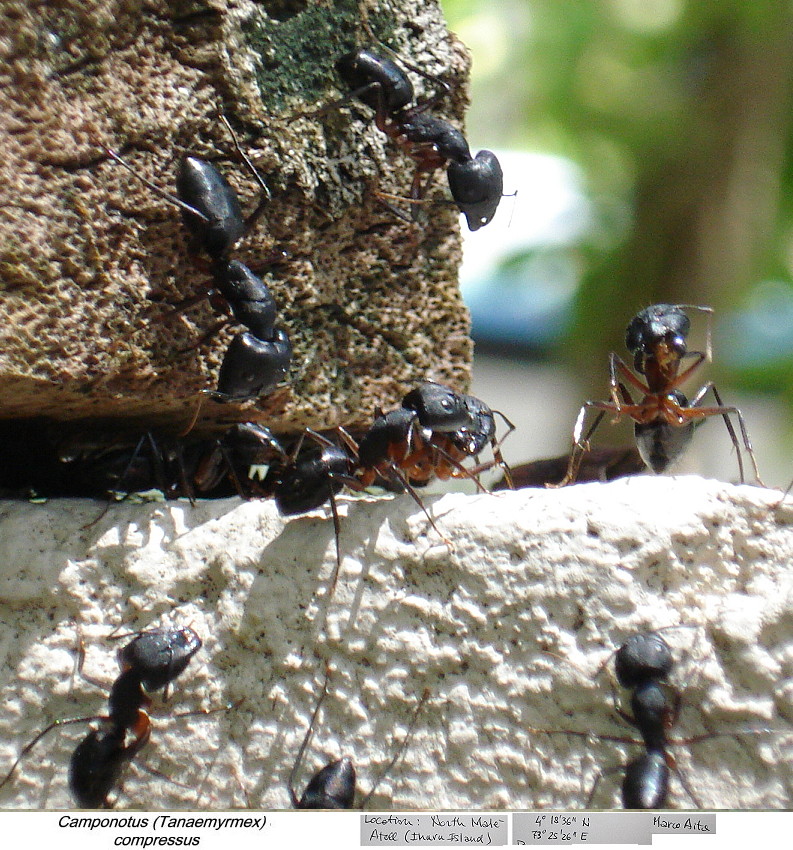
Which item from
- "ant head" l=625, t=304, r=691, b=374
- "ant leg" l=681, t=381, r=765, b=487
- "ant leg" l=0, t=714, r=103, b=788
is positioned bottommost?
"ant leg" l=0, t=714, r=103, b=788

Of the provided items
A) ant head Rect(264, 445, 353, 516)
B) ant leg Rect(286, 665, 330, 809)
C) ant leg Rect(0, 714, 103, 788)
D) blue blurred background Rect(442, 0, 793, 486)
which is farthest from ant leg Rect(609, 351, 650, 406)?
blue blurred background Rect(442, 0, 793, 486)

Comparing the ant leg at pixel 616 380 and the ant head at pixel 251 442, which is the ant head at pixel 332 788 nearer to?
the ant head at pixel 251 442

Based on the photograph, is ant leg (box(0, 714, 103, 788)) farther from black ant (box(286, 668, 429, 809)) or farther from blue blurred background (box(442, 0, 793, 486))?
blue blurred background (box(442, 0, 793, 486))

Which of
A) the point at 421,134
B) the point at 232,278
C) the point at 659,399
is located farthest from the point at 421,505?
the point at 421,134

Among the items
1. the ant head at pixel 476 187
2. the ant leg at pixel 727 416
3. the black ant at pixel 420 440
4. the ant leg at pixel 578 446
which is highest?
the ant head at pixel 476 187

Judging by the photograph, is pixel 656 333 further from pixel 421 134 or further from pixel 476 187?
pixel 421 134

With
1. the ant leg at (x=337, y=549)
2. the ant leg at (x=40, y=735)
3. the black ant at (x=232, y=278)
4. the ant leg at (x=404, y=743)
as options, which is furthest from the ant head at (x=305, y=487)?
the ant leg at (x=40, y=735)
